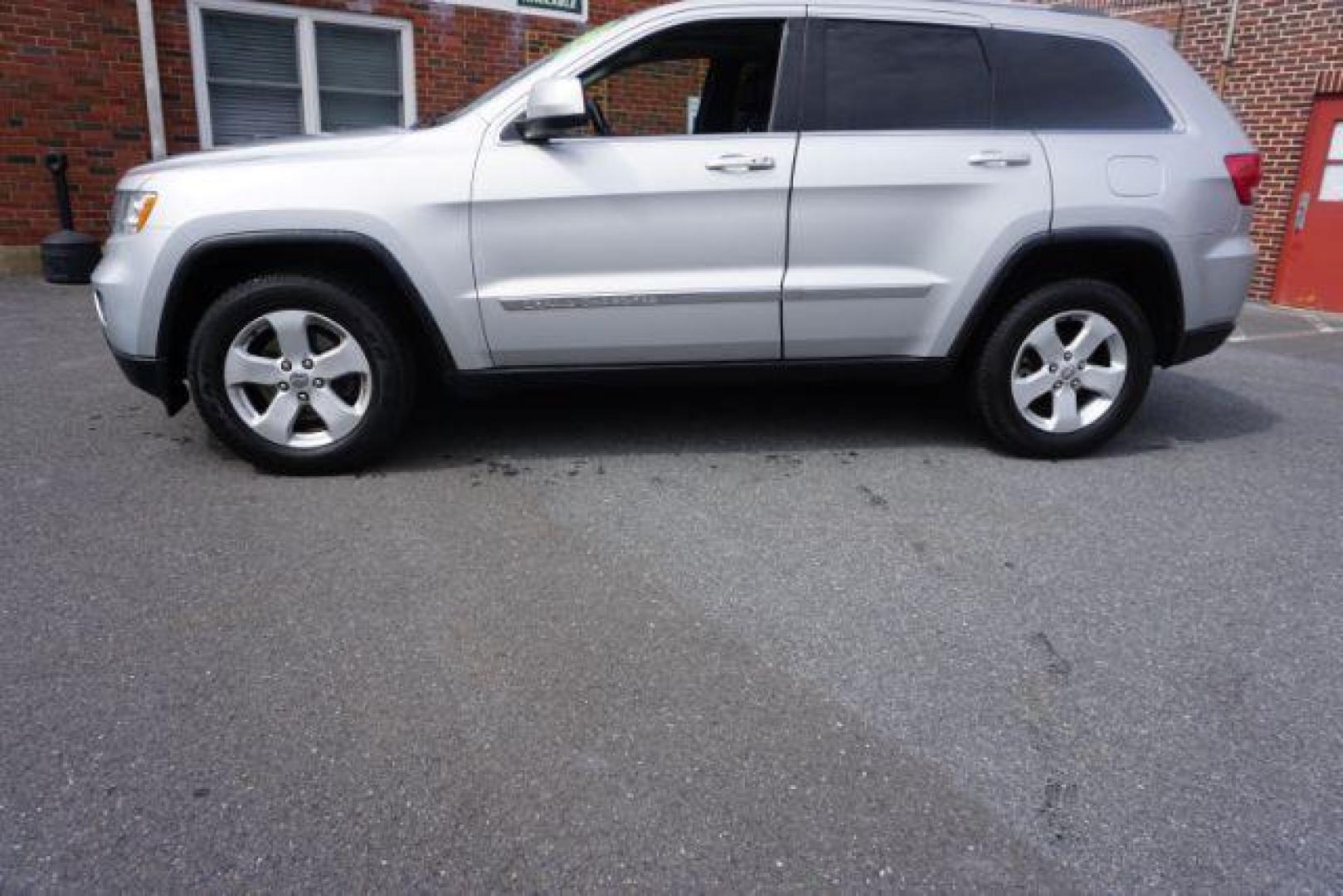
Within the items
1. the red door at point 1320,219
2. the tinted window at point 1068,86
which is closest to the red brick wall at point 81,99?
the tinted window at point 1068,86

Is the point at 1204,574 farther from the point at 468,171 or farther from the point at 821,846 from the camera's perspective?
the point at 468,171

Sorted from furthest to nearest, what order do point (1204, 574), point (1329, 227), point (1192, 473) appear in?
point (1329, 227), point (1192, 473), point (1204, 574)

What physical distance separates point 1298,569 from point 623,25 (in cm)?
327

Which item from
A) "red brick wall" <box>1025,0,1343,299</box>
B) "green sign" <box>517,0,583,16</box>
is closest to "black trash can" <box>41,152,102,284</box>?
"green sign" <box>517,0,583,16</box>

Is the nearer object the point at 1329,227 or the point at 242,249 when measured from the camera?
the point at 242,249

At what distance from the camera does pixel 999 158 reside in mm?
3969

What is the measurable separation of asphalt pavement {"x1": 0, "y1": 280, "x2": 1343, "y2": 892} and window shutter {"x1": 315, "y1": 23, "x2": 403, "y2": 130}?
6.20 meters

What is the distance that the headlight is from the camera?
3727 millimetres

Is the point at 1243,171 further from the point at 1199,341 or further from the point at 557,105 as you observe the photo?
the point at 557,105

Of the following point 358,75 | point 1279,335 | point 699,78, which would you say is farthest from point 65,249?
point 1279,335

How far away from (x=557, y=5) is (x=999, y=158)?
7.71 metres

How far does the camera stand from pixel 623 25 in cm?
394

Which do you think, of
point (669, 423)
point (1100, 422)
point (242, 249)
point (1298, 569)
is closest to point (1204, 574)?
point (1298, 569)

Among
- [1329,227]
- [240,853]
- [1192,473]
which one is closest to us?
[240,853]
